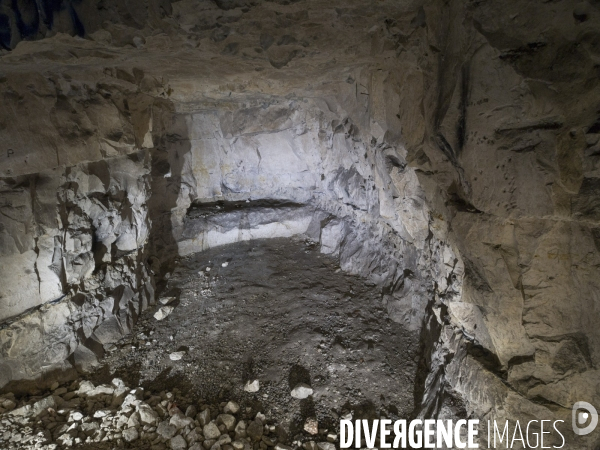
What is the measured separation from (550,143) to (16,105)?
14.7 ft

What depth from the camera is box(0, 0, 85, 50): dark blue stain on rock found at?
7.45 ft

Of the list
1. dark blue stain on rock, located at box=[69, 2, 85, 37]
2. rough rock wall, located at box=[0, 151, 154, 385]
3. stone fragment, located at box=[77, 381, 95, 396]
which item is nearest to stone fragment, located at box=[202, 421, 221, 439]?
stone fragment, located at box=[77, 381, 95, 396]

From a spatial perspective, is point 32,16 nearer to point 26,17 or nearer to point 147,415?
point 26,17

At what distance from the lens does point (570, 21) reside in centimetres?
184

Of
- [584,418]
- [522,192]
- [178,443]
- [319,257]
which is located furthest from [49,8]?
[319,257]

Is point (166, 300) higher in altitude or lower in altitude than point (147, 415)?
higher

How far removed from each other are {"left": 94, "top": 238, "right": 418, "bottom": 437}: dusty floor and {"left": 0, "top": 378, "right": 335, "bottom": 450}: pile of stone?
0.63 ft

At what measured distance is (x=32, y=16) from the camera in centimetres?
230

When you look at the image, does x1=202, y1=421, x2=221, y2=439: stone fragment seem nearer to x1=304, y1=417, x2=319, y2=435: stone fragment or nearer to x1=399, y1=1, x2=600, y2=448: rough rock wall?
x1=304, y1=417, x2=319, y2=435: stone fragment

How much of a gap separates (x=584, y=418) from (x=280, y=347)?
9.19ft

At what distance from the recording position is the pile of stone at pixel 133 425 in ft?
9.77

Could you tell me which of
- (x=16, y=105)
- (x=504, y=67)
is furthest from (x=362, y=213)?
(x=16, y=105)

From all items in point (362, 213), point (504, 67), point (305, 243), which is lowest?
point (305, 243)

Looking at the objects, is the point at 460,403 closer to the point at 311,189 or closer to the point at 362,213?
the point at 362,213
